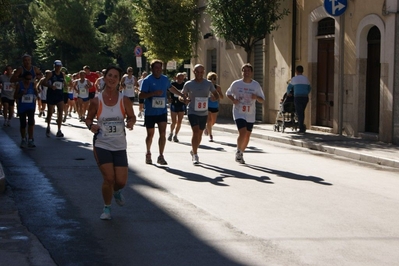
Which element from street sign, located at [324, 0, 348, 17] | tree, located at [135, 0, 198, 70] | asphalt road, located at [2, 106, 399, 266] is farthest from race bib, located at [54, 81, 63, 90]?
tree, located at [135, 0, 198, 70]

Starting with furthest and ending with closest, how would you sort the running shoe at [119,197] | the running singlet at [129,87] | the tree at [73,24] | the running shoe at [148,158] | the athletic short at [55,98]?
the tree at [73,24] → the running singlet at [129,87] → the athletic short at [55,98] → the running shoe at [148,158] → the running shoe at [119,197]

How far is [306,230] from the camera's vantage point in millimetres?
8320

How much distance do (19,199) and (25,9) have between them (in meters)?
64.6

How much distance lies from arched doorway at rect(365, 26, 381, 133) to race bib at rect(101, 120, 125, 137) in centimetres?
1256

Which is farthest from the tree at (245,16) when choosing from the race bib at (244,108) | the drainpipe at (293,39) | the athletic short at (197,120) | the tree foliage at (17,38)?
the tree foliage at (17,38)

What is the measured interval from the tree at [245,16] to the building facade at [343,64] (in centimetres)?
46

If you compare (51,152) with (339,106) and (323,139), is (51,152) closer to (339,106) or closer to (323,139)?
(323,139)

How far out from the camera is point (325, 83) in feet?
75.2

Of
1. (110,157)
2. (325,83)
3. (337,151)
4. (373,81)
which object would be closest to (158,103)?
(337,151)

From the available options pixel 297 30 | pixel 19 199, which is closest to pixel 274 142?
pixel 297 30

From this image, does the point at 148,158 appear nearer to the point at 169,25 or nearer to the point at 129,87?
the point at 129,87

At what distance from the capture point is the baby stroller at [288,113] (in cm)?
2217

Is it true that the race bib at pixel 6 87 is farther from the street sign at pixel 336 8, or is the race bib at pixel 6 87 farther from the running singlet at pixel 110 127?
the running singlet at pixel 110 127

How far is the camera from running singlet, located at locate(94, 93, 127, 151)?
8.79 meters
